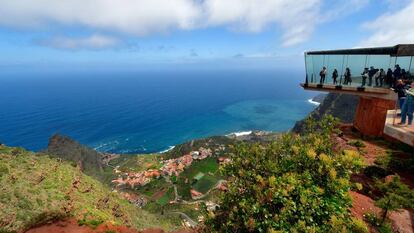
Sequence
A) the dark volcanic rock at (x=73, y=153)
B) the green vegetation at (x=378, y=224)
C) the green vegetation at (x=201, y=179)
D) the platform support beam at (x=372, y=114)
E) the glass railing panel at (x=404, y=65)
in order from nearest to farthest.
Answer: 1. the green vegetation at (x=378, y=224)
2. the glass railing panel at (x=404, y=65)
3. the platform support beam at (x=372, y=114)
4. the green vegetation at (x=201, y=179)
5. the dark volcanic rock at (x=73, y=153)

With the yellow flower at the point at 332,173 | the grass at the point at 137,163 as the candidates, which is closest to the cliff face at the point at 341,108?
the grass at the point at 137,163

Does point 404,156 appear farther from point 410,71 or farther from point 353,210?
point 353,210

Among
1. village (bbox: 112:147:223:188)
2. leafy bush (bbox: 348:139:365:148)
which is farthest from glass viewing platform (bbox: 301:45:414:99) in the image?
village (bbox: 112:147:223:188)

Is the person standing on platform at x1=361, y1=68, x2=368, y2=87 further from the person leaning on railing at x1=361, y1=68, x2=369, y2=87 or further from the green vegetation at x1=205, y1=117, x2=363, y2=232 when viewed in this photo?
the green vegetation at x1=205, y1=117, x2=363, y2=232

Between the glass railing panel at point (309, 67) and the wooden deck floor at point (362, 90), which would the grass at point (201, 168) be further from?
the wooden deck floor at point (362, 90)

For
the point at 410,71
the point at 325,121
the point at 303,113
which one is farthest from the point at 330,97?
the point at 325,121

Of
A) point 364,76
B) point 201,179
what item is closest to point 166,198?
point 201,179
